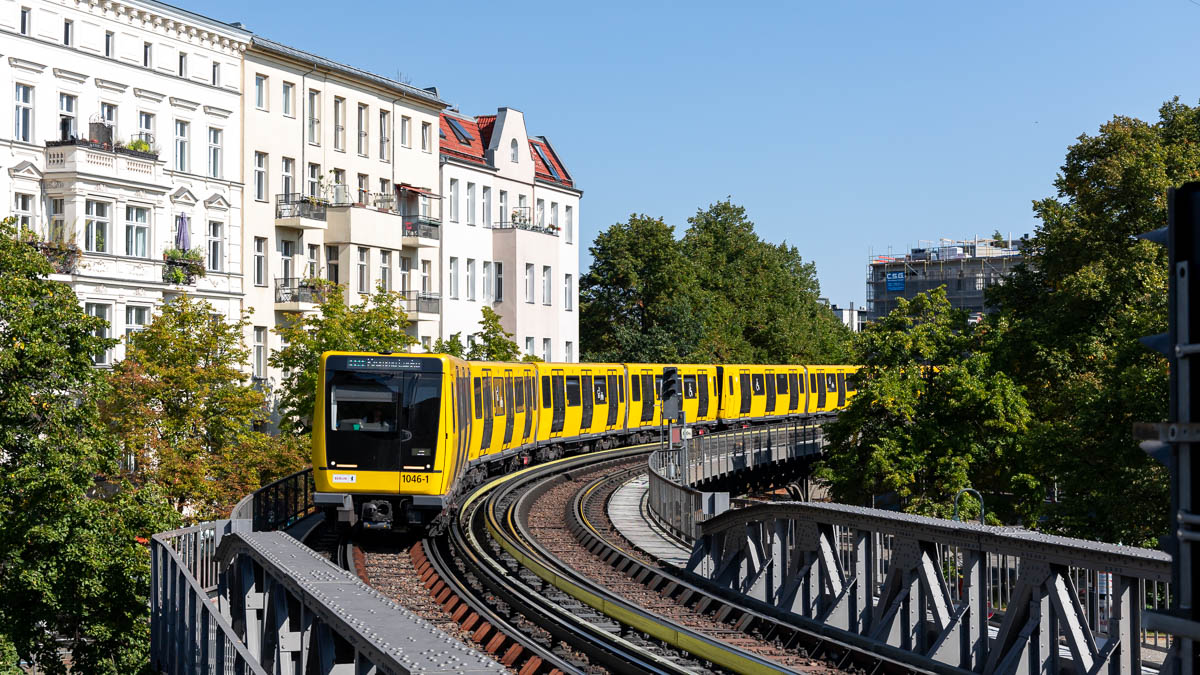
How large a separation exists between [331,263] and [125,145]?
477 inches

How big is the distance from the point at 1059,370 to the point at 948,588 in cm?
3254


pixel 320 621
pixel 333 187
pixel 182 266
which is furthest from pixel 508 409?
pixel 320 621

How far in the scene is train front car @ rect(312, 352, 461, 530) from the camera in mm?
23141

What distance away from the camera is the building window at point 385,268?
57.9 m

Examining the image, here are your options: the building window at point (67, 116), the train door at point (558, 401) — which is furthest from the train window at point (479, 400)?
the building window at point (67, 116)

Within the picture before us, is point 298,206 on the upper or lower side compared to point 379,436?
upper

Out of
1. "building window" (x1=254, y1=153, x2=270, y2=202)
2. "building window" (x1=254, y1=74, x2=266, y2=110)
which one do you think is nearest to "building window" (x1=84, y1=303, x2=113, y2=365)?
"building window" (x1=254, y1=153, x2=270, y2=202)

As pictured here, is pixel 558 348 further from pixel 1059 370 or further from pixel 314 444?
pixel 314 444

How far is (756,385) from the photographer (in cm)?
6391

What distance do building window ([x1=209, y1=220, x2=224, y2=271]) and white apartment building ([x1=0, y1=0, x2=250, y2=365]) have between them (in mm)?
41

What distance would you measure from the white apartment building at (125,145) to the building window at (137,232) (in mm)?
44

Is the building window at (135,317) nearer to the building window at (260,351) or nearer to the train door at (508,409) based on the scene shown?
the building window at (260,351)

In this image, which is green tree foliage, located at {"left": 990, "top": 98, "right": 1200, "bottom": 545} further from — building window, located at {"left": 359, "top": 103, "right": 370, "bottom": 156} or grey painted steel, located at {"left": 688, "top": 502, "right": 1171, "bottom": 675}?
building window, located at {"left": 359, "top": 103, "right": 370, "bottom": 156}

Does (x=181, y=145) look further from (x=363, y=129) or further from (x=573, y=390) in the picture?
(x=573, y=390)
